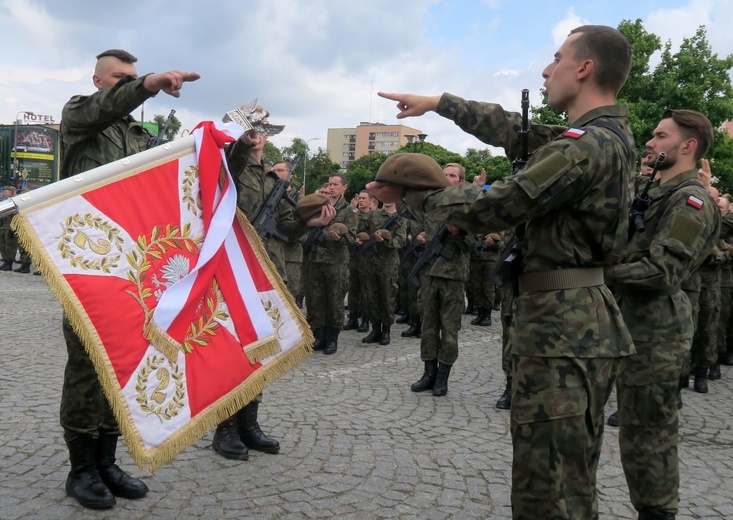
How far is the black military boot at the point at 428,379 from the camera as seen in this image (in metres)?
6.31

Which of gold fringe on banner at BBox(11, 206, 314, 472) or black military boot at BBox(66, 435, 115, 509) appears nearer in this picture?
gold fringe on banner at BBox(11, 206, 314, 472)

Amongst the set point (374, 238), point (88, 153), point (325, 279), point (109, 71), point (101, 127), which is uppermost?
point (109, 71)

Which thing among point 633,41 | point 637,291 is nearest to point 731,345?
point 637,291

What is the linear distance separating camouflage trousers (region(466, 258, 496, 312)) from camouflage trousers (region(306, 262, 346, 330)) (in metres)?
3.45

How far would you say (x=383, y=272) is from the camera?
9.59m

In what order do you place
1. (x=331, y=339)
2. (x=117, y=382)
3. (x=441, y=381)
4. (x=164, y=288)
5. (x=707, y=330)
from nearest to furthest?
(x=117, y=382)
(x=164, y=288)
(x=441, y=381)
(x=707, y=330)
(x=331, y=339)

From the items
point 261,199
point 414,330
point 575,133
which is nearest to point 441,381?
point 261,199

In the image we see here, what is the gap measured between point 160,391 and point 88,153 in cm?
147

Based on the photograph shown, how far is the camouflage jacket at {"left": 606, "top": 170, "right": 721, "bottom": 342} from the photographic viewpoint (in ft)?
11.3

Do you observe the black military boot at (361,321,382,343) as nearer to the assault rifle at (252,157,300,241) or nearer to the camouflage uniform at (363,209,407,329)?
the camouflage uniform at (363,209,407,329)

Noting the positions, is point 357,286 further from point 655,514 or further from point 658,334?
point 655,514

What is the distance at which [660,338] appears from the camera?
3.54 metres

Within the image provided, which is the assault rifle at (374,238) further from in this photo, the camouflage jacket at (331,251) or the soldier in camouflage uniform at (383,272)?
the camouflage jacket at (331,251)

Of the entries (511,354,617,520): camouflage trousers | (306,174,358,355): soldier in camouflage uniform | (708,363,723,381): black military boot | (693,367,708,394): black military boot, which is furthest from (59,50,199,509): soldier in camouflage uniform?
(708,363,723,381): black military boot
